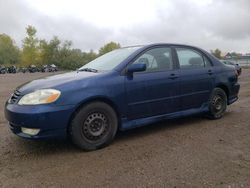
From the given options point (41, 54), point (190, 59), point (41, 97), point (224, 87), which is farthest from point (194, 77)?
point (41, 54)

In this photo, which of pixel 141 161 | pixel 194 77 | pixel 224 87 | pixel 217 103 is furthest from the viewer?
pixel 224 87

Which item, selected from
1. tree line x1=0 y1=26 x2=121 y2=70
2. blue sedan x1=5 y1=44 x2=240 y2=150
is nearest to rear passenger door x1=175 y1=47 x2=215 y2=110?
blue sedan x1=5 y1=44 x2=240 y2=150

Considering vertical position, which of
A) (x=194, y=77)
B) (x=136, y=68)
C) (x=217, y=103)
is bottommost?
(x=217, y=103)

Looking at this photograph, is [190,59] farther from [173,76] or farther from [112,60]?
[112,60]

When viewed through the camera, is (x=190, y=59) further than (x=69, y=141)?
Yes

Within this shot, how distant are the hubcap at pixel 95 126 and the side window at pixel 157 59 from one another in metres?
1.15

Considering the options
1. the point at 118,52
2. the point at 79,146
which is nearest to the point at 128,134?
the point at 79,146

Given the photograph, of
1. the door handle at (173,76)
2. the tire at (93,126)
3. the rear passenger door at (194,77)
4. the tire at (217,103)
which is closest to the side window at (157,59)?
the door handle at (173,76)

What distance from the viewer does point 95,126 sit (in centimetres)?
409

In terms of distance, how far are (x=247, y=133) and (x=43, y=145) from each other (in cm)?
338

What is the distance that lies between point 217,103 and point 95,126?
293 centimetres

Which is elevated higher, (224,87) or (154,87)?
(154,87)

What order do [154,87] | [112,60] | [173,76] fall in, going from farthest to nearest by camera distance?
[173,76]
[112,60]
[154,87]

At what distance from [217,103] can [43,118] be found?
3682mm
